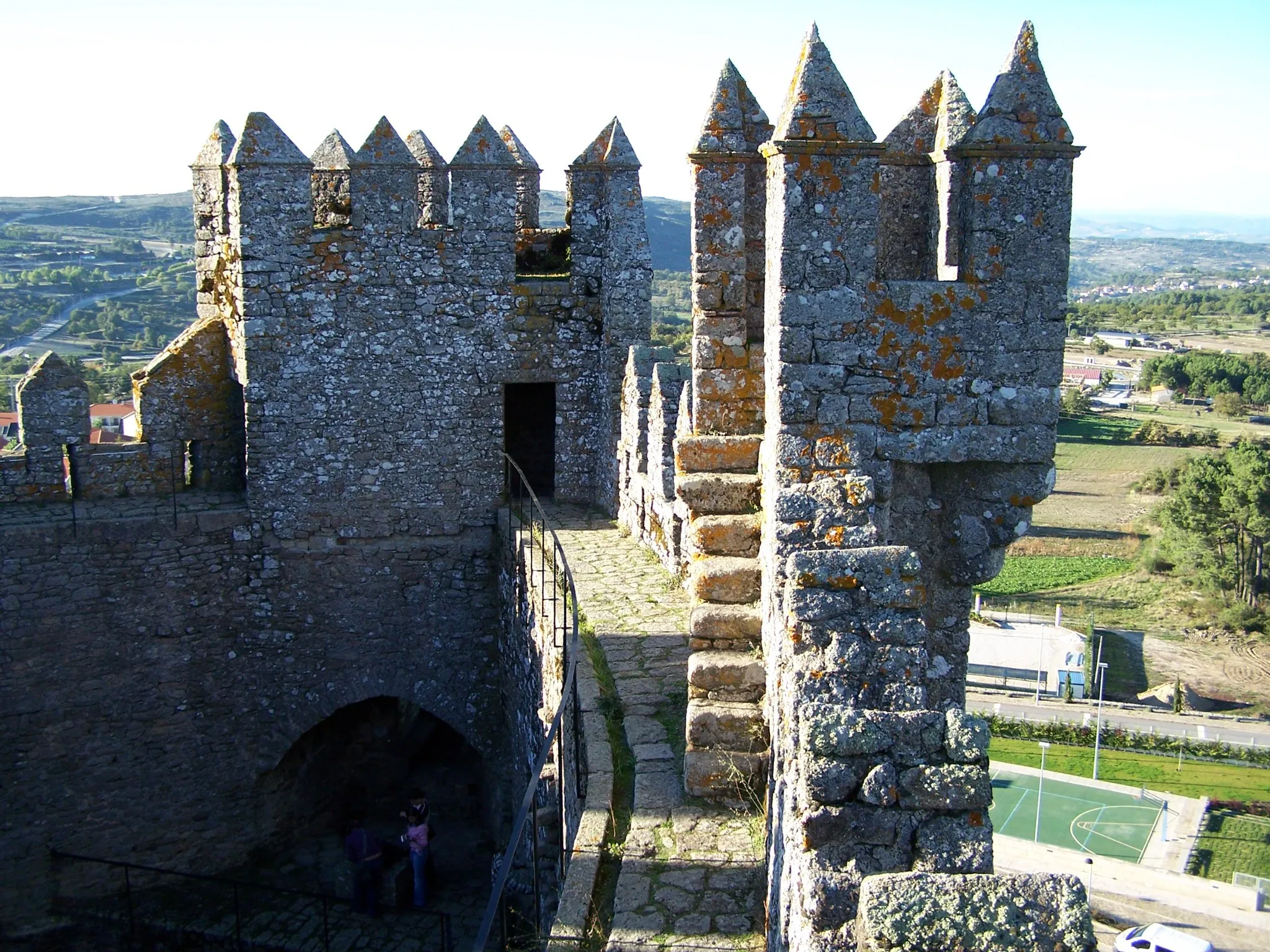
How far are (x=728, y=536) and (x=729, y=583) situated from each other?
0.27m

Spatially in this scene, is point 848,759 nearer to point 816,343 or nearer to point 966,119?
point 816,343

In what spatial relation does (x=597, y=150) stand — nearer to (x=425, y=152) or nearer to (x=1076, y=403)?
(x=425, y=152)

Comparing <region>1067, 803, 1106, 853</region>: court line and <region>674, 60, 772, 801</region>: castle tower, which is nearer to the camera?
<region>674, 60, 772, 801</region>: castle tower

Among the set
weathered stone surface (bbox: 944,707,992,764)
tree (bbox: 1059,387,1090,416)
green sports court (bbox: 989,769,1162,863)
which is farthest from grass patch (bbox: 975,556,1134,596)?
weathered stone surface (bbox: 944,707,992,764)

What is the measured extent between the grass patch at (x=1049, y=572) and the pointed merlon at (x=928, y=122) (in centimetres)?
4010

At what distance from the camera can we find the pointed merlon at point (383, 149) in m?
9.49

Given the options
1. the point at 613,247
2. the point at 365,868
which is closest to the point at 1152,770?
the point at 613,247

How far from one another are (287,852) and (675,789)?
6297mm

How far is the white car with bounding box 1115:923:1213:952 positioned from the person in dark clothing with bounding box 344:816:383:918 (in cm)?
1161

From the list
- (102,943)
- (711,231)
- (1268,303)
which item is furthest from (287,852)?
(1268,303)

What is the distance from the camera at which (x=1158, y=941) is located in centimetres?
1653

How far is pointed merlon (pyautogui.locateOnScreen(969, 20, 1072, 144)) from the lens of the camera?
15.8 feet

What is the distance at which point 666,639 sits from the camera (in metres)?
7.41

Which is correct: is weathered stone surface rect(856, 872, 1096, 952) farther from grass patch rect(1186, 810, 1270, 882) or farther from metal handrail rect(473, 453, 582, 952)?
grass patch rect(1186, 810, 1270, 882)
